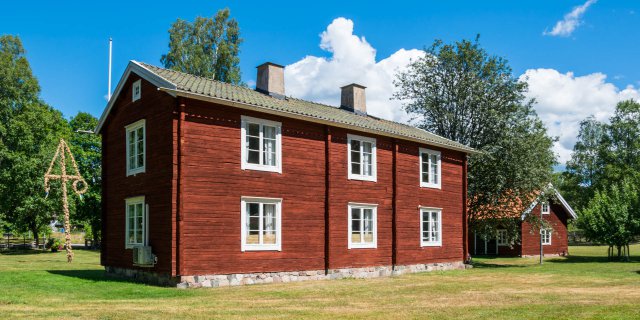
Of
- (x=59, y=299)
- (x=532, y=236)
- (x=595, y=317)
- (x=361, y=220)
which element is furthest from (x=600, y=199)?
(x=59, y=299)

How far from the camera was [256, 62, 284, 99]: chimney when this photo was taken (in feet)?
82.4

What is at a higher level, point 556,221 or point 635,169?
point 635,169

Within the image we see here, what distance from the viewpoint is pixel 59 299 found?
567 inches

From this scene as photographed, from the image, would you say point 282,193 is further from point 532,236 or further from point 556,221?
point 556,221

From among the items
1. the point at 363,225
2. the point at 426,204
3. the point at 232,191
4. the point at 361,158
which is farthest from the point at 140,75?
the point at 426,204

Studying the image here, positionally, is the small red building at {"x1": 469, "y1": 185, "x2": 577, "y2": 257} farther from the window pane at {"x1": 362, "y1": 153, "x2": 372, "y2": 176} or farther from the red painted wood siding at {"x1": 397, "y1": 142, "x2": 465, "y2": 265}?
the window pane at {"x1": 362, "y1": 153, "x2": 372, "y2": 176}

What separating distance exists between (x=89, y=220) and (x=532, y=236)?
1366 inches

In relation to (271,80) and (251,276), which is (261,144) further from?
(271,80)

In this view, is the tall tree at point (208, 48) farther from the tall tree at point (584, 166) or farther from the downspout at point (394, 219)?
the tall tree at point (584, 166)

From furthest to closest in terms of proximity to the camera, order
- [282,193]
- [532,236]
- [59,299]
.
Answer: [532,236], [282,193], [59,299]

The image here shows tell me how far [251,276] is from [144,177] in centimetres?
493

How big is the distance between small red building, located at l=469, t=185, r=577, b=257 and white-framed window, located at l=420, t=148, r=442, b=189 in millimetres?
17378

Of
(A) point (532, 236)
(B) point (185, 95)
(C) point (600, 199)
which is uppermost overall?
(B) point (185, 95)

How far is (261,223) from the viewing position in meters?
20.2
